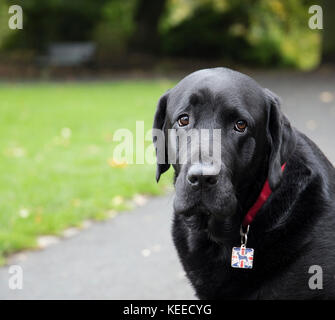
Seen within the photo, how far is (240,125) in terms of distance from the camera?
307 cm

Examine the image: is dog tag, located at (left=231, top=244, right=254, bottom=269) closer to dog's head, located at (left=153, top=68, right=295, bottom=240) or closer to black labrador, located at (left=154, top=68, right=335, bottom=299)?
black labrador, located at (left=154, top=68, right=335, bottom=299)

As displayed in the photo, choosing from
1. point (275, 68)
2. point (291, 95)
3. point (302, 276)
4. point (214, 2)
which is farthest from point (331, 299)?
point (214, 2)

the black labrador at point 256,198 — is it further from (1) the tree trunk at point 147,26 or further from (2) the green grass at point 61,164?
(1) the tree trunk at point 147,26

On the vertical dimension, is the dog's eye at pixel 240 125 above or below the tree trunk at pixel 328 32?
below

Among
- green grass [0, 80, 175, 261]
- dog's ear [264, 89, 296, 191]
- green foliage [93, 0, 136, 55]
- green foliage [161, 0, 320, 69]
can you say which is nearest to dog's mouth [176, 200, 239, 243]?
dog's ear [264, 89, 296, 191]

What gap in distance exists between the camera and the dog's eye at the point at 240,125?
121 inches

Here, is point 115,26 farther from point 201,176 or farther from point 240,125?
point 201,176

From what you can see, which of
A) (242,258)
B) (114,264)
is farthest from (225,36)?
(242,258)

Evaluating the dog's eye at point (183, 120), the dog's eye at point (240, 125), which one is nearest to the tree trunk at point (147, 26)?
the dog's eye at point (183, 120)

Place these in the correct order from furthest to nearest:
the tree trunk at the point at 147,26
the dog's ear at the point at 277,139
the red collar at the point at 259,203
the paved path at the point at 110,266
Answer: the tree trunk at the point at 147,26 → the paved path at the point at 110,266 → the red collar at the point at 259,203 → the dog's ear at the point at 277,139

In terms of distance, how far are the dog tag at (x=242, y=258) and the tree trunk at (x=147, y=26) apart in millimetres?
20662

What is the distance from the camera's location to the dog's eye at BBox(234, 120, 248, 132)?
10.1 ft

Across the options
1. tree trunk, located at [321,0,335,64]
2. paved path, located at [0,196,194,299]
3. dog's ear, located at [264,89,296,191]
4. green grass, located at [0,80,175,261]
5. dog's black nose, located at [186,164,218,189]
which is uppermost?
tree trunk, located at [321,0,335,64]

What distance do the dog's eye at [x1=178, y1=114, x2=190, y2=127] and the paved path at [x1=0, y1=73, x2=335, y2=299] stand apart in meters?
1.71
